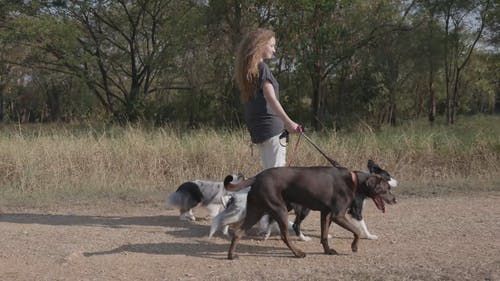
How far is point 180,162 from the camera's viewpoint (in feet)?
33.8

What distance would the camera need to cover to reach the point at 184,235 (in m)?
6.22

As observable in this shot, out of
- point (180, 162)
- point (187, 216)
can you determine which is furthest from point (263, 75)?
point (180, 162)

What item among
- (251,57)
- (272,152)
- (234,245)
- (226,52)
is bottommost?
(234,245)

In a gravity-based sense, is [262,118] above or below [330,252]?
above

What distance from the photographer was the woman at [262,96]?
18.6 ft

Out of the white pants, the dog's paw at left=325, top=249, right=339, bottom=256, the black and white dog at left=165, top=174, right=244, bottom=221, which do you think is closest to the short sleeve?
the white pants

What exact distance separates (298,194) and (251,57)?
1.49 m

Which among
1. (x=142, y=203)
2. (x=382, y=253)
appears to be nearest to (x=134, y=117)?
(x=142, y=203)

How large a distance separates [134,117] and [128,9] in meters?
5.36

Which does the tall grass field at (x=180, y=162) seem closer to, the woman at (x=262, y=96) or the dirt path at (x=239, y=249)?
the dirt path at (x=239, y=249)

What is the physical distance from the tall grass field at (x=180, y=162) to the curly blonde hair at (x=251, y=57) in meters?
3.14

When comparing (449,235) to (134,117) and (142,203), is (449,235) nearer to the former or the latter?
(142,203)

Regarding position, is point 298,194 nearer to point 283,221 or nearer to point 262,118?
point 283,221

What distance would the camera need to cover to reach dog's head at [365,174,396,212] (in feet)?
18.3
